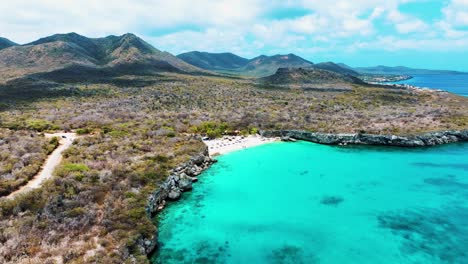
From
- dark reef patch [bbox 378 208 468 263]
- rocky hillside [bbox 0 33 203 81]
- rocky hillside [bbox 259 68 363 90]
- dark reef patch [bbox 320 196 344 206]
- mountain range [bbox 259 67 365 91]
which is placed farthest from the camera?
rocky hillside [bbox 0 33 203 81]

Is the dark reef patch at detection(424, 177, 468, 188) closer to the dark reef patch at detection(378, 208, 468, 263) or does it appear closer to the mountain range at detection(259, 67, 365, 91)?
the dark reef patch at detection(378, 208, 468, 263)

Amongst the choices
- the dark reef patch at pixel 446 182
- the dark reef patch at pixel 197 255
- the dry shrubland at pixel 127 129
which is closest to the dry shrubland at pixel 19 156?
the dry shrubland at pixel 127 129

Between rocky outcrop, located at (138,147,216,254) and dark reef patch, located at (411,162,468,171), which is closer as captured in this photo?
rocky outcrop, located at (138,147,216,254)

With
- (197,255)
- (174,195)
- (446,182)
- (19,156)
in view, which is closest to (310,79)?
(446,182)

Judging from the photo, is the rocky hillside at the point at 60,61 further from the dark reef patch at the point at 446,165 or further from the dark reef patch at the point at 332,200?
the dark reef patch at the point at 446,165

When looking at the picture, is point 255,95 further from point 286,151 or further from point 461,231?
point 461,231

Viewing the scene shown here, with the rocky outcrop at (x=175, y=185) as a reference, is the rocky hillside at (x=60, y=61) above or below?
above

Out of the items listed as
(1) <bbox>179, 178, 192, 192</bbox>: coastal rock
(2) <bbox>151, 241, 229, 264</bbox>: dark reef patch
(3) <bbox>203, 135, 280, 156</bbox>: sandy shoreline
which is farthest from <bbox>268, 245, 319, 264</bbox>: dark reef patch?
(3) <bbox>203, 135, 280, 156</bbox>: sandy shoreline
